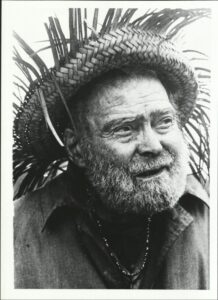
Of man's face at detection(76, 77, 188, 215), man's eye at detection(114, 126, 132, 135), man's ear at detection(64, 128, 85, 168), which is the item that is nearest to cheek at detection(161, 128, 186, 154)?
man's face at detection(76, 77, 188, 215)

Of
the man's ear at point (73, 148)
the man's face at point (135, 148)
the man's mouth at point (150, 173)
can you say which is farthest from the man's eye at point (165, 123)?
the man's ear at point (73, 148)

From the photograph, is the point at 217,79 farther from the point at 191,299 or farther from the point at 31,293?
the point at 31,293

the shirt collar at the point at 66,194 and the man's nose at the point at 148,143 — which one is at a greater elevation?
the man's nose at the point at 148,143

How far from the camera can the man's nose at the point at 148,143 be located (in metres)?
1.34

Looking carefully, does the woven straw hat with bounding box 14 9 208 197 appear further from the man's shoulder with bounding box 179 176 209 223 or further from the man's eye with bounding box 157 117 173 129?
the man's shoulder with bounding box 179 176 209 223

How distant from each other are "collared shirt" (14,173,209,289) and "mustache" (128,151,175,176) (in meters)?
0.13

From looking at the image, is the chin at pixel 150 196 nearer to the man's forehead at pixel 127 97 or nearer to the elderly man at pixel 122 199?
the elderly man at pixel 122 199

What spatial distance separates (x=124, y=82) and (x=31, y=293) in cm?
70

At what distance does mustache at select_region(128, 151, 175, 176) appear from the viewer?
135cm

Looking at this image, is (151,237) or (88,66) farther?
(151,237)

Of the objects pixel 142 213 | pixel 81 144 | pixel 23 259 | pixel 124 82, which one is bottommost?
pixel 23 259

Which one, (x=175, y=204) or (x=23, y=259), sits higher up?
(x=175, y=204)

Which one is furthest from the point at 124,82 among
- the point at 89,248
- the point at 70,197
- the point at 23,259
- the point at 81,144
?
the point at 23,259

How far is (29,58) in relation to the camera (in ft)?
4.66
